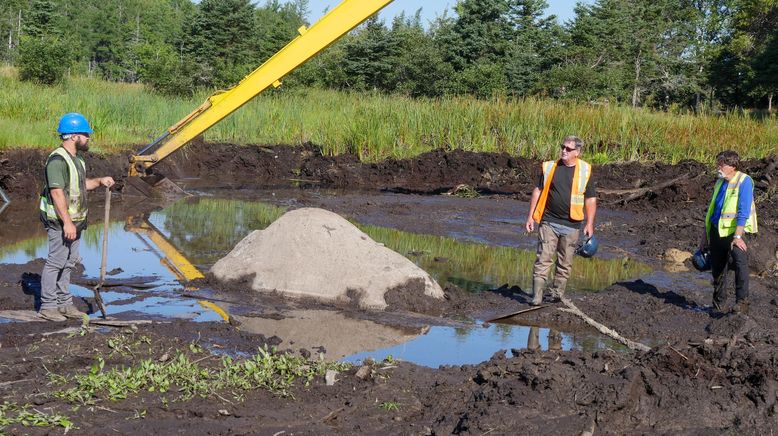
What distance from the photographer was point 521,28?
144ft

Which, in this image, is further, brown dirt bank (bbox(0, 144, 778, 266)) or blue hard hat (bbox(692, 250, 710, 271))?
brown dirt bank (bbox(0, 144, 778, 266))

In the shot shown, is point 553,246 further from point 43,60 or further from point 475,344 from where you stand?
point 43,60

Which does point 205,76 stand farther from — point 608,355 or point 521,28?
point 608,355

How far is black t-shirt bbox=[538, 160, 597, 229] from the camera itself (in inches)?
395

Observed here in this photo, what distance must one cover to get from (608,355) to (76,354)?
418cm

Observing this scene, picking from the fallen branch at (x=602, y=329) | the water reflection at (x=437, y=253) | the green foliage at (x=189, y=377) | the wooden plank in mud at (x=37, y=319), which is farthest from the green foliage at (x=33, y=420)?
the water reflection at (x=437, y=253)

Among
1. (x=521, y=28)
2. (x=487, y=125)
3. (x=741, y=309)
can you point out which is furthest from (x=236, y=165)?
(x=521, y=28)

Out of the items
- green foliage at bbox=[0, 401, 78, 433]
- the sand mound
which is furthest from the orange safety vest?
green foliage at bbox=[0, 401, 78, 433]

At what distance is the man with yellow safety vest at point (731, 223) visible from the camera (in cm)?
977

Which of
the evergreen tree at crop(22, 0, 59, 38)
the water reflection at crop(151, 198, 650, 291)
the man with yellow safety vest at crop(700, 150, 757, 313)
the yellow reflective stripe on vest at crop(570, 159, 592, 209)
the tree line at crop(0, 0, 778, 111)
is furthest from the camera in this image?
the evergreen tree at crop(22, 0, 59, 38)

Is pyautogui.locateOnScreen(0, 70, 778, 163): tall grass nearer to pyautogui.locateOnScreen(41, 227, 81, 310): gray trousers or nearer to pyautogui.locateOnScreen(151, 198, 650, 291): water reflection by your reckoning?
pyautogui.locateOnScreen(151, 198, 650, 291): water reflection

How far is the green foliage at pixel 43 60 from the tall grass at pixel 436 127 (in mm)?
3954

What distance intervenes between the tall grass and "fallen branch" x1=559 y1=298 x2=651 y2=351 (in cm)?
1458

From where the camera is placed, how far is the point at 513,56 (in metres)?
42.1
